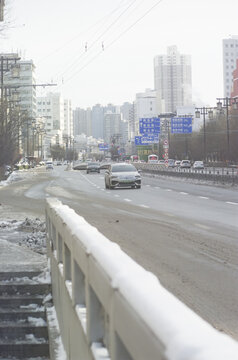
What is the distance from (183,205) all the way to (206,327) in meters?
21.8

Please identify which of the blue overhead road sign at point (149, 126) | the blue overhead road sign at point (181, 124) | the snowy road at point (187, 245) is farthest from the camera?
the blue overhead road sign at point (181, 124)

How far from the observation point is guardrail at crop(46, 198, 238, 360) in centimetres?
164

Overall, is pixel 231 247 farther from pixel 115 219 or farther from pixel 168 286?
pixel 115 219

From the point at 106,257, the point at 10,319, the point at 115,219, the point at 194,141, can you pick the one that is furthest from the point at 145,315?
the point at 194,141

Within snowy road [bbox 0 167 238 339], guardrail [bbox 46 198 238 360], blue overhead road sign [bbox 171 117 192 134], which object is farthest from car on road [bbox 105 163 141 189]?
blue overhead road sign [bbox 171 117 192 134]

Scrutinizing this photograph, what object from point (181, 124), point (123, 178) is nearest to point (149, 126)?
point (181, 124)

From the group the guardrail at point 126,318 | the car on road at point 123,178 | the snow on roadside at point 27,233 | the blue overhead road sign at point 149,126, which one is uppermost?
the blue overhead road sign at point 149,126

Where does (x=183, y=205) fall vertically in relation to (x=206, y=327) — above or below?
below

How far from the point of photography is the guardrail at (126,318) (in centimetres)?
164

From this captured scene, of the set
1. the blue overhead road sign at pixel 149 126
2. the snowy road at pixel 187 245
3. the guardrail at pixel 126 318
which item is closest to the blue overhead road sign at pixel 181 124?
the blue overhead road sign at pixel 149 126

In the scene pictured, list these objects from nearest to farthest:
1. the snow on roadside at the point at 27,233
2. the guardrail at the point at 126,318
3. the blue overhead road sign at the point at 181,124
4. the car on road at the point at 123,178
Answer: the guardrail at the point at 126,318 < the snow on roadside at the point at 27,233 < the car on road at the point at 123,178 < the blue overhead road sign at the point at 181,124

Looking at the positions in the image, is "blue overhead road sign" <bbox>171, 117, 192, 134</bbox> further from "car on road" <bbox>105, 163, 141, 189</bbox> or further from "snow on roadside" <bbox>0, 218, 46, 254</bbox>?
"snow on roadside" <bbox>0, 218, 46, 254</bbox>

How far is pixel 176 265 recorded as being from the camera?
943cm

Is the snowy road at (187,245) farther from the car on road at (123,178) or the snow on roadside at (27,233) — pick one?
the car on road at (123,178)
